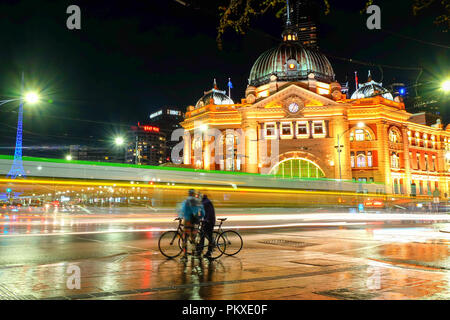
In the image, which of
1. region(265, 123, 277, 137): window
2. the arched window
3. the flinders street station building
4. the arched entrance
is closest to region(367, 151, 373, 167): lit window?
the flinders street station building

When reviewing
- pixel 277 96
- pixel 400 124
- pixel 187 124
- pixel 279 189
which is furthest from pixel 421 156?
pixel 279 189

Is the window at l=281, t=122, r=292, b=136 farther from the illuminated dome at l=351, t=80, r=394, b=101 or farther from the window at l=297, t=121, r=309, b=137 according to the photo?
the illuminated dome at l=351, t=80, r=394, b=101

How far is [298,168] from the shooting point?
74.2 metres

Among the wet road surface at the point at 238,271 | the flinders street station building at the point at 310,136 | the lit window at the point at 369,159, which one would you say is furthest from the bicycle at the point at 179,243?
the lit window at the point at 369,159

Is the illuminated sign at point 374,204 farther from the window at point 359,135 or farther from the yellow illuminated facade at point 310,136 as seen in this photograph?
the window at point 359,135

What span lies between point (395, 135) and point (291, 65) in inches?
1022

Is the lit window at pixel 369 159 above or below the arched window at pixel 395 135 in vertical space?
below

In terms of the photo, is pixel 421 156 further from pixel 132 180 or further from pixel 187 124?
pixel 132 180

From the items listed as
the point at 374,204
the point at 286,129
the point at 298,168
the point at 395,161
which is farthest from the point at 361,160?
the point at 374,204

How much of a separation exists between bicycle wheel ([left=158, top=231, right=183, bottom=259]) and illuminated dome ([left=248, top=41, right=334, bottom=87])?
7675cm

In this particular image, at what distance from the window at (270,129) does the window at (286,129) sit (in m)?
1.54

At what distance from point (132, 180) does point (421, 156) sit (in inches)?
3012

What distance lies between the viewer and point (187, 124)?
294 ft

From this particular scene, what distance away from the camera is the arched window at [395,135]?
77863 mm
